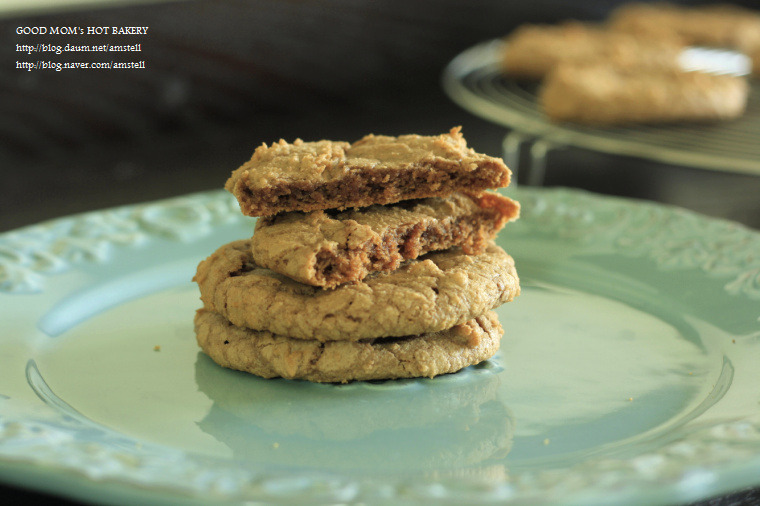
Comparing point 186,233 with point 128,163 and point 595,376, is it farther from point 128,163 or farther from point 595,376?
point 128,163

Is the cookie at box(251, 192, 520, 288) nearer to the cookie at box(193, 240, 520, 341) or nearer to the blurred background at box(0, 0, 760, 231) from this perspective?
the cookie at box(193, 240, 520, 341)

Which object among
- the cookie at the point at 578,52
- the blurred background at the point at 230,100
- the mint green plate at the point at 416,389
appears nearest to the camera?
the mint green plate at the point at 416,389

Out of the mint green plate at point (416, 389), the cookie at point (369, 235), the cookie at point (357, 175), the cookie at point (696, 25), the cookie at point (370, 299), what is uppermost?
the cookie at point (696, 25)

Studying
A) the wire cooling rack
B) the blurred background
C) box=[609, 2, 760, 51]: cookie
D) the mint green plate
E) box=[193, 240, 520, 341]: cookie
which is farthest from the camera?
box=[609, 2, 760, 51]: cookie

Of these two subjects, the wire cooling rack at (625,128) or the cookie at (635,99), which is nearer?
the wire cooling rack at (625,128)

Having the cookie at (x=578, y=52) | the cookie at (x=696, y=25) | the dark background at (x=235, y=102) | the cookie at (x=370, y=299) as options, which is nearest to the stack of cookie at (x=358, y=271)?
the cookie at (x=370, y=299)

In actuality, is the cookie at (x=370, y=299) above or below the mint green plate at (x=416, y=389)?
above

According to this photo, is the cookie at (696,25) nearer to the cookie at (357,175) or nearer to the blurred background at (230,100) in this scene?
the blurred background at (230,100)

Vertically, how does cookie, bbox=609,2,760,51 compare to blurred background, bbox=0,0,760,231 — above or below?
above

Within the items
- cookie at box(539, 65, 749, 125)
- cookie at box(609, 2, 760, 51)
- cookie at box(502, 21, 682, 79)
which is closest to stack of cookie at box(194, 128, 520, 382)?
cookie at box(539, 65, 749, 125)
